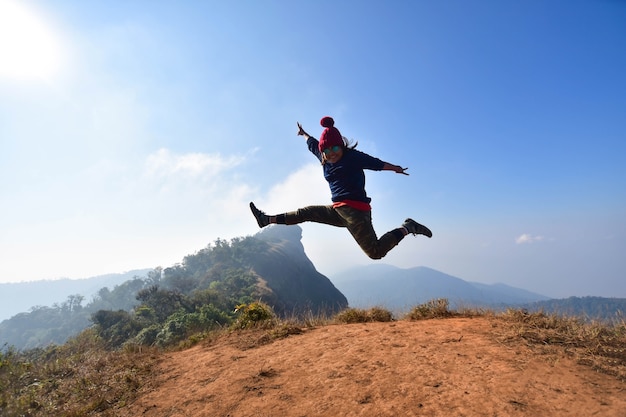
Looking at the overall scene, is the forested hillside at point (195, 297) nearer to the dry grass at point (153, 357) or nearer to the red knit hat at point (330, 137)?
the dry grass at point (153, 357)

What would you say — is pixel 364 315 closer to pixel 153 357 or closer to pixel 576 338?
pixel 576 338

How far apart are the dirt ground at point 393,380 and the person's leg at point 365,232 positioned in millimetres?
1436

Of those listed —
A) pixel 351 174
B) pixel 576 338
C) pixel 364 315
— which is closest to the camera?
pixel 576 338

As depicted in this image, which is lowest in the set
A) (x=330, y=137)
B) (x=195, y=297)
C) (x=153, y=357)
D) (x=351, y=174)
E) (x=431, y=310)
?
(x=195, y=297)

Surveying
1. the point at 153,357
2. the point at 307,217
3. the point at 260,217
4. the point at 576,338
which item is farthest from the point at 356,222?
the point at 153,357

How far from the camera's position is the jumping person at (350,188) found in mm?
4902

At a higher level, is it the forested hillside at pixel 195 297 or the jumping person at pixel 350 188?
the jumping person at pixel 350 188

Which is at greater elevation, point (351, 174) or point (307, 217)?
point (351, 174)

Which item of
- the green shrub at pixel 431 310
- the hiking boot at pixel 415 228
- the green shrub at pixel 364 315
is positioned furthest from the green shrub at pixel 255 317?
the hiking boot at pixel 415 228

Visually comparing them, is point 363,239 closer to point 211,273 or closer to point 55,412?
point 55,412

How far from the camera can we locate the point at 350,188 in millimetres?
4934

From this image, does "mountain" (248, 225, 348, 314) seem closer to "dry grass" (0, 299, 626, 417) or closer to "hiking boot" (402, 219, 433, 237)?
"dry grass" (0, 299, 626, 417)

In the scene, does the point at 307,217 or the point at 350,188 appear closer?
the point at 350,188

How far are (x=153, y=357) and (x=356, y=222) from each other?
4846 millimetres
